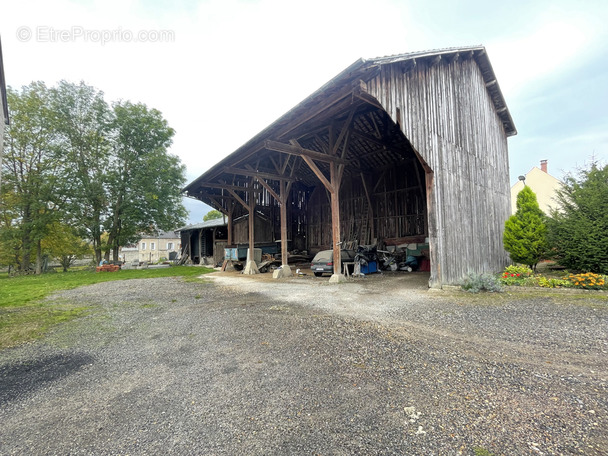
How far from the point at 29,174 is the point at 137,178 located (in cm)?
598

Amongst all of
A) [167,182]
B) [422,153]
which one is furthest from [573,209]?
[167,182]

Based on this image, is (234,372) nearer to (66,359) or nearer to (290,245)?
(66,359)

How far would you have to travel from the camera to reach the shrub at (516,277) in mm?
7430

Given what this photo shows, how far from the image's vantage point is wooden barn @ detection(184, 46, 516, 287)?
7.68 m

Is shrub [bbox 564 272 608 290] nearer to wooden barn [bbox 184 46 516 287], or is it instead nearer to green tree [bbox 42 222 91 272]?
wooden barn [bbox 184 46 516 287]

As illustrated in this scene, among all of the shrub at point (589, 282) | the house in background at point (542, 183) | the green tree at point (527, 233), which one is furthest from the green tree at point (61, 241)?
the house in background at point (542, 183)

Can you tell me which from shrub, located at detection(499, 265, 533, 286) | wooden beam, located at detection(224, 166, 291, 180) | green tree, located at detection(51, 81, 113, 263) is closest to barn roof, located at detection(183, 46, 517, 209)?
wooden beam, located at detection(224, 166, 291, 180)

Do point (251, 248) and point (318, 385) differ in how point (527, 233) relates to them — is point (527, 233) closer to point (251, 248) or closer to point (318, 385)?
point (318, 385)

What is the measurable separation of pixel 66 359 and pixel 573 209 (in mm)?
12421

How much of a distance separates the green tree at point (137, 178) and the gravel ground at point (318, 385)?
1735 cm

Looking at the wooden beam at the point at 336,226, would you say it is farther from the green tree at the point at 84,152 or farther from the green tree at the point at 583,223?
the green tree at the point at 84,152

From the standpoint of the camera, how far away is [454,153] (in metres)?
9.02

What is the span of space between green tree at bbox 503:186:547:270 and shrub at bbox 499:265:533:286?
3.67ft

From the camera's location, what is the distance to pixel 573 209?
8.36 m
